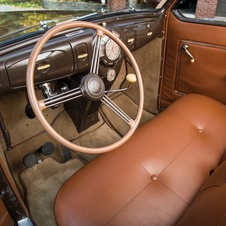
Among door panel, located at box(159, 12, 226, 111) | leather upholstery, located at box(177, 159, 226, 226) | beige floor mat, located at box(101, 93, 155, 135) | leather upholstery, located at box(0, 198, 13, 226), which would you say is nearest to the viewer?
leather upholstery, located at box(177, 159, 226, 226)

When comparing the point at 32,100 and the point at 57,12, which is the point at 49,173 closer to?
the point at 32,100

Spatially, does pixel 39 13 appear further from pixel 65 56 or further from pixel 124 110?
pixel 124 110

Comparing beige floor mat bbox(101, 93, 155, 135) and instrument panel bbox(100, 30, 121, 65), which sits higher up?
instrument panel bbox(100, 30, 121, 65)

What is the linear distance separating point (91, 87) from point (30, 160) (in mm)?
956

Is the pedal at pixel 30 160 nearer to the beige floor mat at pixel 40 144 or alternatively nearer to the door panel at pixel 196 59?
the beige floor mat at pixel 40 144

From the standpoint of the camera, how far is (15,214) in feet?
3.68

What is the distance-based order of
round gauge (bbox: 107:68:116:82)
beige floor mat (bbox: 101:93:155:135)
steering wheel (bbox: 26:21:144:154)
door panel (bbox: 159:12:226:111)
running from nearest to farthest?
steering wheel (bbox: 26:21:144:154) < round gauge (bbox: 107:68:116:82) < door panel (bbox: 159:12:226:111) < beige floor mat (bbox: 101:93:155:135)

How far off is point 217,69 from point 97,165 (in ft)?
4.07

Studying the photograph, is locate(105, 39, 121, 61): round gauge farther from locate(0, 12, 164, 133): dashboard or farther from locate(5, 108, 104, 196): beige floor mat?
locate(5, 108, 104, 196): beige floor mat

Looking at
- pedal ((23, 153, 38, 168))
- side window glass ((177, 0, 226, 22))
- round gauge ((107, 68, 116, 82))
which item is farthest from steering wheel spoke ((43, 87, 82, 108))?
side window glass ((177, 0, 226, 22))

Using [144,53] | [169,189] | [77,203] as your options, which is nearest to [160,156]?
[169,189]

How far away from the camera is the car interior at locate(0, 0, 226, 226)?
90 cm

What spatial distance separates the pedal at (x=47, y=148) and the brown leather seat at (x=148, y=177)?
2.16ft

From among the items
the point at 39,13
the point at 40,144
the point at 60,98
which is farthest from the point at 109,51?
the point at 40,144
